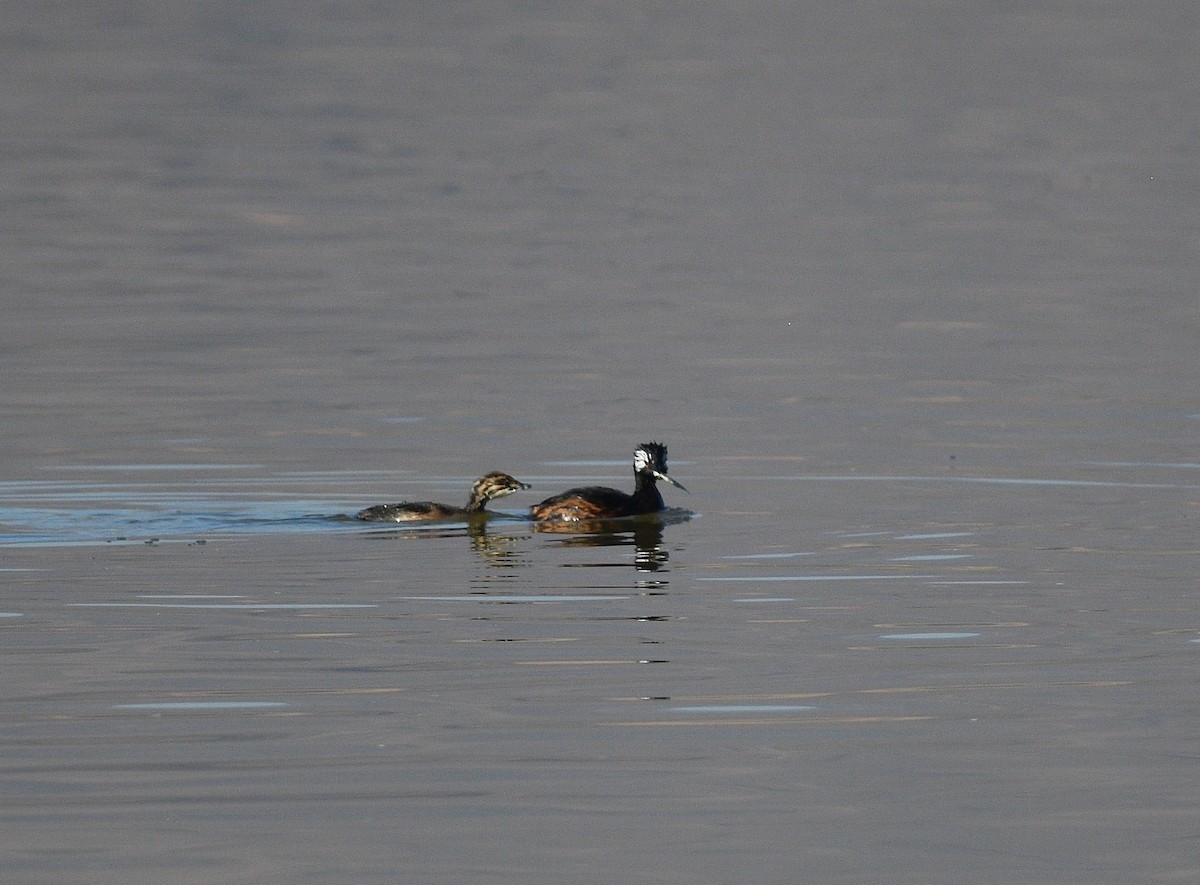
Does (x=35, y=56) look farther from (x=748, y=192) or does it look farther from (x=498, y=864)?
(x=498, y=864)

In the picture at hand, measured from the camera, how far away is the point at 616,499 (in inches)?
720

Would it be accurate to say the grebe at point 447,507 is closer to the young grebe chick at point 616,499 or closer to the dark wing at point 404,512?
the dark wing at point 404,512

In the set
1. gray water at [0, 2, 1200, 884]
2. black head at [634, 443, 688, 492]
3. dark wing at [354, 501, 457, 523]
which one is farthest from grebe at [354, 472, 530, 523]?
black head at [634, 443, 688, 492]

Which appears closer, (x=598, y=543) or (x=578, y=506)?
(x=598, y=543)

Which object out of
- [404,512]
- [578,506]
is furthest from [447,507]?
[578,506]

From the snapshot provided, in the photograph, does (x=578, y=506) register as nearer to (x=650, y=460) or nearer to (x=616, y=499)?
(x=616, y=499)

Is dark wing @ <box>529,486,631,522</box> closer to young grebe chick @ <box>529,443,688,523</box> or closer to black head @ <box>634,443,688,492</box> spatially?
young grebe chick @ <box>529,443,688,523</box>

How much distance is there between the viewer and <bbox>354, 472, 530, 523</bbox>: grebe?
17531 mm

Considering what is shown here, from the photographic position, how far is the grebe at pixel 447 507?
1753 cm

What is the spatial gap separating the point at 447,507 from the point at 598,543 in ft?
4.01

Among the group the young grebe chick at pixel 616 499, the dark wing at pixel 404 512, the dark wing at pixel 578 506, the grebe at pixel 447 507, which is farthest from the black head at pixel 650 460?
the dark wing at pixel 404 512

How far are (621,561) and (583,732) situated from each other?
17.4ft

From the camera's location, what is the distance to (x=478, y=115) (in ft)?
277

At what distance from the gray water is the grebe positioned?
25cm
